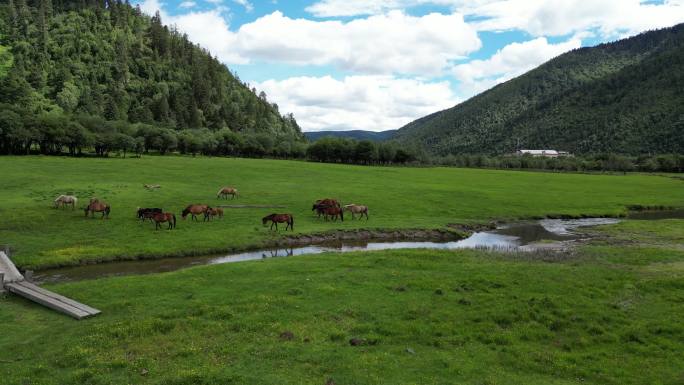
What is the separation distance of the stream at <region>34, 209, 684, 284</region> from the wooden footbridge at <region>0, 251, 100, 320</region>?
133 inches

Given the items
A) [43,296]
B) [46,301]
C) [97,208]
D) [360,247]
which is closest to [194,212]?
[97,208]

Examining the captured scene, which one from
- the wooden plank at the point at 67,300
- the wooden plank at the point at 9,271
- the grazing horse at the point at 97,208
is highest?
the grazing horse at the point at 97,208

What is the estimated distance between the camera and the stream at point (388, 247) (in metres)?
26.0

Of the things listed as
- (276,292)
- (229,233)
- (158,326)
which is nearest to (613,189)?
(229,233)

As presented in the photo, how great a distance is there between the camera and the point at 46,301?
17.5 m

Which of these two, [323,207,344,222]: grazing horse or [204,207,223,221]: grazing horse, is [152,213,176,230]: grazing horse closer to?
[204,207,223,221]: grazing horse

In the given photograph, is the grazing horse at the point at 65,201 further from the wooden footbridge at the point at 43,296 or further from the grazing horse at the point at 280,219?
the wooden footbridge at the point at 43,296

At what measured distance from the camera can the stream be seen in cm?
2597

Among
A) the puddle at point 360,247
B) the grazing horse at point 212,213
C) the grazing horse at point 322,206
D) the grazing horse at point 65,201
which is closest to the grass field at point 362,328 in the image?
the puddle at point 360,247

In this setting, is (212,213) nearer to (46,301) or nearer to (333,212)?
(333,212)

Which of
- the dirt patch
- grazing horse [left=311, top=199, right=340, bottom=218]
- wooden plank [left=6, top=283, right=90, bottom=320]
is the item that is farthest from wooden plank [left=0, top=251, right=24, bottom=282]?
grazing horse [left=311, top=199, right=340, bottom=218]

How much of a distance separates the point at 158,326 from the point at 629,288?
758 inches

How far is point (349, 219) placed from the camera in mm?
43312

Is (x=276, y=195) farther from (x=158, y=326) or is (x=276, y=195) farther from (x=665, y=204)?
(x=665, y=204)
